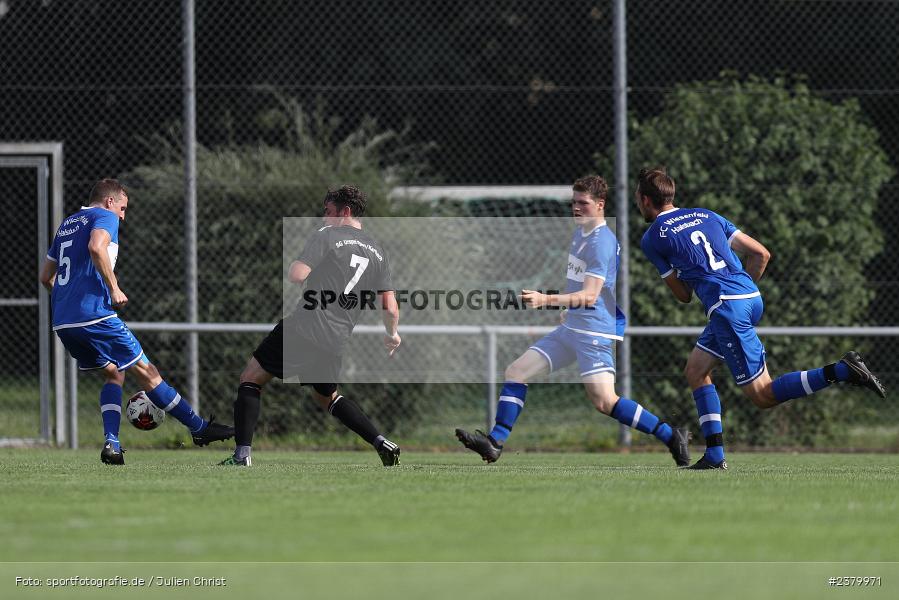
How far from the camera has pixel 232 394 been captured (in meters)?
13.9

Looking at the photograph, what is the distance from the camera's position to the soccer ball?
34.9ft

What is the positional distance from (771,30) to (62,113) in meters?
8.24

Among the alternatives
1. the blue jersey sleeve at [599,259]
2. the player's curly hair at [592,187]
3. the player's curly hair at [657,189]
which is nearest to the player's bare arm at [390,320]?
the blue jersey sleeve at [599,259]

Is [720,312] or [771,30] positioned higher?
[771,30]

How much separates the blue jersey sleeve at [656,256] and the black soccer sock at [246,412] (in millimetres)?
2674

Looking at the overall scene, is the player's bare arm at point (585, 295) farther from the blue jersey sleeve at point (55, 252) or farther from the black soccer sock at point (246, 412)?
the blue jersey sleeve at point (55, 252)

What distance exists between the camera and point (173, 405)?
Answer: 10.7 meters

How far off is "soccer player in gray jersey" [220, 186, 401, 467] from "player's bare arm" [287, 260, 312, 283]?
0.15 metres

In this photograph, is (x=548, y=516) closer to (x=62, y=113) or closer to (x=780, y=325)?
(x=780, y=325)

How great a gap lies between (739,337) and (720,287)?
1.10 ft

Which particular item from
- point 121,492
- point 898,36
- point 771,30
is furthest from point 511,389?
point 898,36

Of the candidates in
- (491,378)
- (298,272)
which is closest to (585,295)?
A: (298,272)

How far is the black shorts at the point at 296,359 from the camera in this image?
9875mm

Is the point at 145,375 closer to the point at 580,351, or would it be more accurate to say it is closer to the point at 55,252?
the point at 55,252
